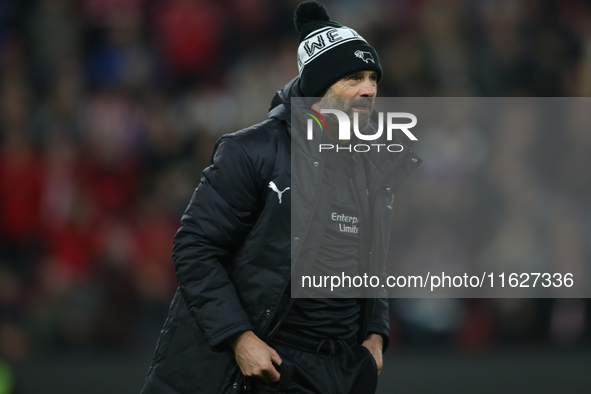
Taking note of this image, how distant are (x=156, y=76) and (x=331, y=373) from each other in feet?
17.2

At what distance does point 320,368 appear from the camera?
9.48 feet

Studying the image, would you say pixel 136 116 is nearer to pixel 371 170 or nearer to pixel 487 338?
pixel 487 338

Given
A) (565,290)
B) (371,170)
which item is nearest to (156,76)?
(565,290)

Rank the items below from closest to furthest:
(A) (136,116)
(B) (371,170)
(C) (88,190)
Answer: (B) (371,170), (C) (88,190), (A) (136,116)

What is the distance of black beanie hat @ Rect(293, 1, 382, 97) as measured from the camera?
3.04 meters

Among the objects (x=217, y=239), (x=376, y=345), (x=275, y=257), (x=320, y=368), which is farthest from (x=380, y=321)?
(x=217, y=239)

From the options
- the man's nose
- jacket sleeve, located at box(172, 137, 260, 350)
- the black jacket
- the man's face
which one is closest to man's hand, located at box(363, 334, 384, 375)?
the black jacket

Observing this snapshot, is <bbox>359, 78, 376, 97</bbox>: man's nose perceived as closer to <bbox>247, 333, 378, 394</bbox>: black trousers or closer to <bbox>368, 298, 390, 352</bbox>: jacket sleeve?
<bbox>368, 298, 390, 352</bbox>: jacket sleeve

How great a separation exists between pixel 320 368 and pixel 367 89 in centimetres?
105

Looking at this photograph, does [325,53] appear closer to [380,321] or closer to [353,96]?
[353,96]

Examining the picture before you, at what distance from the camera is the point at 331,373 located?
2.91 m

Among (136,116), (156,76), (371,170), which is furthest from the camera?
(156,76)

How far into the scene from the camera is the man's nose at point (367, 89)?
3060mm

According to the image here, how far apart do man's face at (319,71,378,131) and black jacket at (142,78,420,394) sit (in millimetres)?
229
